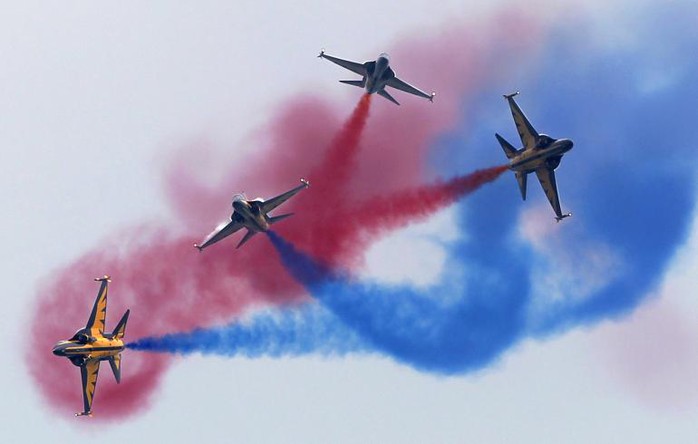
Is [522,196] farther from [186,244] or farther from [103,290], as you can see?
[103,290]

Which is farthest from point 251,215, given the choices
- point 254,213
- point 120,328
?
point 120,328

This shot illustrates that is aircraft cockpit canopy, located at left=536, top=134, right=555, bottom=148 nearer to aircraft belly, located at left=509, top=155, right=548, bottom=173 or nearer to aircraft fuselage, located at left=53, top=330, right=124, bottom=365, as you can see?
aircraft belly, located at left=509, top=155, right=548, bottom=173

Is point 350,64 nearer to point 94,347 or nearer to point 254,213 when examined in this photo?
point 254,213

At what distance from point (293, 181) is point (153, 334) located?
17.7 meters

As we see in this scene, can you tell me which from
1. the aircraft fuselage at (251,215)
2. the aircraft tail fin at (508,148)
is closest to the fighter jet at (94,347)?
the aircraft fuselage at (251,215)

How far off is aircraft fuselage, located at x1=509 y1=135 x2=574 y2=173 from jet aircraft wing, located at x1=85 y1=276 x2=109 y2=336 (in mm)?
35430

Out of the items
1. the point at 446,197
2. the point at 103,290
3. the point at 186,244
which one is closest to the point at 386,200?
the point at 446,197

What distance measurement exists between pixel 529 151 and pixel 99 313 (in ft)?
125

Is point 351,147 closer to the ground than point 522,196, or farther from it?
farther from it

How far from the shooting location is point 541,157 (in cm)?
11062

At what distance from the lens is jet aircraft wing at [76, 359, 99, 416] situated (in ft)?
370

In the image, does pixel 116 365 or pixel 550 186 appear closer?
pixel 116 365

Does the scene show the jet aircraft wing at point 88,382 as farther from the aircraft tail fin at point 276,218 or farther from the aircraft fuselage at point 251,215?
the aircraft tail fin at point 276,218

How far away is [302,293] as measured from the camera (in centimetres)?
11338
